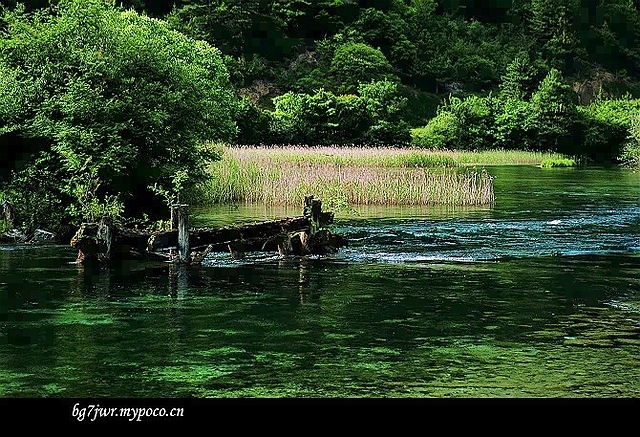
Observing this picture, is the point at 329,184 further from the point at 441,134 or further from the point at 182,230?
the point at 441,134

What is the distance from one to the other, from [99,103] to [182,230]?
450cm

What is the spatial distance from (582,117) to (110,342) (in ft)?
244

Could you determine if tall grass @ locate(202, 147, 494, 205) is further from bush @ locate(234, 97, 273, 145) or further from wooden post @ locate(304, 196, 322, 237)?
bush @ locate(234, 97, 273, 145)

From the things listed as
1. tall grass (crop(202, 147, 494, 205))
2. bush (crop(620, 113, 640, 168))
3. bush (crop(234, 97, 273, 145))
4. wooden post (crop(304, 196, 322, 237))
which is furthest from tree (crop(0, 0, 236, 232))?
bush (crop(620, 113, 640, 168))

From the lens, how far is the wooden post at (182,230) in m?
20.3

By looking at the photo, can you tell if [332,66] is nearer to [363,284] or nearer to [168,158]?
[168,158]

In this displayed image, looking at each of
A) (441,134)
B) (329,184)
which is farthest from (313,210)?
(441,134)

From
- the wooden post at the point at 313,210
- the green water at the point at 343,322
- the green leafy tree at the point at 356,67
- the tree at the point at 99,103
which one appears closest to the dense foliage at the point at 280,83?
the tree at the point at 99,103

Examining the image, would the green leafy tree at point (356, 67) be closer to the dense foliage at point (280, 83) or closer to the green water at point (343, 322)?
the dense foliage at point (280, 83)

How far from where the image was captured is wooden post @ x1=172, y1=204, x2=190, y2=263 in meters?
20.3

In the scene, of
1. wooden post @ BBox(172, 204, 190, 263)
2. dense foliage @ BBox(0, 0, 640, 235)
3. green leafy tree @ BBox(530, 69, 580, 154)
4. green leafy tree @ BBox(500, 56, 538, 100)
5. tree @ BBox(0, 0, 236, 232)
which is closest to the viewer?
wooden post @ BBox(172, 204, 190, 263)

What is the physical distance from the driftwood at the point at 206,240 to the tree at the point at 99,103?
265 cm

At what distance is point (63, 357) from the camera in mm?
13016

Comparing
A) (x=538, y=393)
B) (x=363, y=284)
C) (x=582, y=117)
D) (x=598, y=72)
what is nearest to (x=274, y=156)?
(x=363, y=284)
